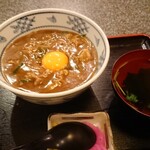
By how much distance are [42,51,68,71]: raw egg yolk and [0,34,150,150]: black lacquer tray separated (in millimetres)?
184

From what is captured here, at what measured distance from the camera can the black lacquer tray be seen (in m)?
1.17

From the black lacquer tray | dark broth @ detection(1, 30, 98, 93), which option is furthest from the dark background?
dark broth @ detection(1, 30, 98, 93)

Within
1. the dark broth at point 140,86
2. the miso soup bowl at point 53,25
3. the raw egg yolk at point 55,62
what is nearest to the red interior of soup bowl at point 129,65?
the dark broth at point 140,86

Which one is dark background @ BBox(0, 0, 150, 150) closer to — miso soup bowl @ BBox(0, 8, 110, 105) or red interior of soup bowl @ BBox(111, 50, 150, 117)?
red interior of soup bowl @ BBox(111, 50, 150, 117)

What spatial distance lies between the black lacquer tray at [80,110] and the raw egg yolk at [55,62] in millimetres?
184

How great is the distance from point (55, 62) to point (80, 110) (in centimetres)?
27

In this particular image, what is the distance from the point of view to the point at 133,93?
4.12 feet

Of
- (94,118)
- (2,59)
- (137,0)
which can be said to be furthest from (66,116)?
(137,0)

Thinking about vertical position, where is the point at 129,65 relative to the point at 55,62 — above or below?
below

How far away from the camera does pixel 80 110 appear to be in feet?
4.13

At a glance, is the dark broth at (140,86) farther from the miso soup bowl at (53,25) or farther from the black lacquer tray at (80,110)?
the miso soup bowl at (53,25)

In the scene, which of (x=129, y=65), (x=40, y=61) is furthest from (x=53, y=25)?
(x=129, y=65)

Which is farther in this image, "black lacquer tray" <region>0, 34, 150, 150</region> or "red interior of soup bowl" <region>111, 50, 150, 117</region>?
"red interior of soup bowl" <region>111, 50, 150, 117</region>

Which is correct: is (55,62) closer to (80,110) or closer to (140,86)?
(80,110)
